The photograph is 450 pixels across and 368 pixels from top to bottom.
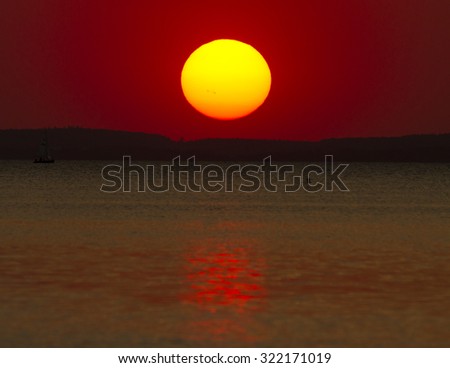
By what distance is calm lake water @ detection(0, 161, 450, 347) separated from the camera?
2308 centimetres

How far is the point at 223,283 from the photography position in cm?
3188

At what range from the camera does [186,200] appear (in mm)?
99688

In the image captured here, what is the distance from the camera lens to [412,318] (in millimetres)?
25125

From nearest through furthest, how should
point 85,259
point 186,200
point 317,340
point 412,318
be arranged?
point 317,340 < point 412,318 < point 85,259 < point 186,200

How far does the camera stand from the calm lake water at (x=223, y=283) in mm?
23078

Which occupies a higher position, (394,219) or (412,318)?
(394,219)

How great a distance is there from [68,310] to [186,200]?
242 ft

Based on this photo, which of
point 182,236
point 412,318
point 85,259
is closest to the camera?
point 412,318
